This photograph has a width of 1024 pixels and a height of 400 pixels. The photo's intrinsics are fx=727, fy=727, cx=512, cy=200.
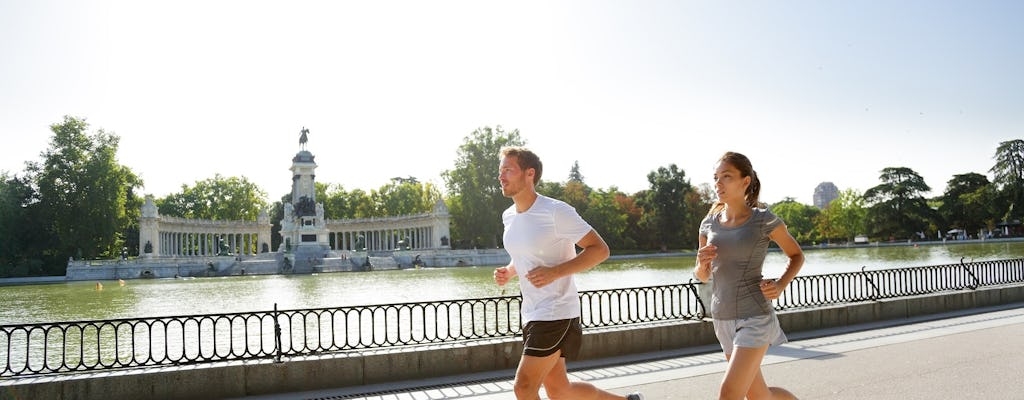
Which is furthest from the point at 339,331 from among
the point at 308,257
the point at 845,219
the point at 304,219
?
the point at 845,219

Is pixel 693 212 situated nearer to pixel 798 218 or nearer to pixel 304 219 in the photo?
pixel 304 219

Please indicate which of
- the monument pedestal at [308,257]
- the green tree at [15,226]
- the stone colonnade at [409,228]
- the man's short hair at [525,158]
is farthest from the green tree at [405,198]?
the man's short hair at [525,158]

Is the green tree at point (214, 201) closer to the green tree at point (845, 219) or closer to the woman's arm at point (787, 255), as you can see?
the green tree at point (845, 219)

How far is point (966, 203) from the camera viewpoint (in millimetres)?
88750

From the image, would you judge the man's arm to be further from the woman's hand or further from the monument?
the monument

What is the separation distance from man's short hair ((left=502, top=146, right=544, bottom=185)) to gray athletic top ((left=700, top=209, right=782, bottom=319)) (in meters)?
1.26

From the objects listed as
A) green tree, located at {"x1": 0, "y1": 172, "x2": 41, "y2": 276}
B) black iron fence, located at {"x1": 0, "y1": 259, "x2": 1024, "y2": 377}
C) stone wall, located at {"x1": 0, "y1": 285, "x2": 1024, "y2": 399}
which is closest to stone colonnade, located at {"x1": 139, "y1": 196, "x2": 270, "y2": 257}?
green tree, located at {"x1": 0, "y1": 172, "x2": 41, "y2": 276}

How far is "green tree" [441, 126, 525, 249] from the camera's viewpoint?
8031 centimetres

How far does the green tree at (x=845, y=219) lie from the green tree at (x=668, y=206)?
2921 cm

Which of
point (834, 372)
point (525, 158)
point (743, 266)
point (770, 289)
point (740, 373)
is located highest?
point (525, 158)

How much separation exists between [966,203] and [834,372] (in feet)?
314

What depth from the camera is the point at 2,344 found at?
1509cm

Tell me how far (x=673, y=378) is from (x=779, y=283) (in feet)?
13.3

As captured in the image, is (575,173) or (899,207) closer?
(899,207)
